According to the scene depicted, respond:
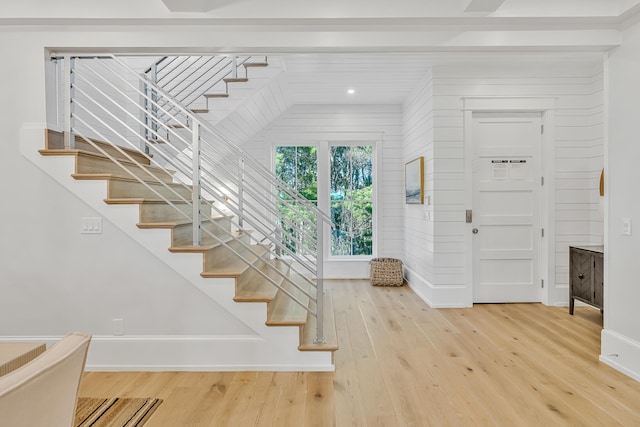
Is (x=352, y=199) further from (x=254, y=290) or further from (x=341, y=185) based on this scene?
(x=254, y=290)

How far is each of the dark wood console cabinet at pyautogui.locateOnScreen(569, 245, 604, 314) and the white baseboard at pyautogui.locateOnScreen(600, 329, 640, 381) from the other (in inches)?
33.2

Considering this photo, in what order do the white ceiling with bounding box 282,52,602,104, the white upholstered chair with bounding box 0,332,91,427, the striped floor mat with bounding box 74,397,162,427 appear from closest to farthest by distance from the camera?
the white upholstered chair with bounding box 0,332,91,427, the striped floor mat with bounding box 74,397,162,427, the white ceiling with bounding box 282,52,602,104

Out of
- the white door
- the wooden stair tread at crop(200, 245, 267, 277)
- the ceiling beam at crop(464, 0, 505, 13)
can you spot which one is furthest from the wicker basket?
the ceiling beam at crop(464, 0, 505, 13)

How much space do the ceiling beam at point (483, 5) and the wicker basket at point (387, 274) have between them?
353 centimetres

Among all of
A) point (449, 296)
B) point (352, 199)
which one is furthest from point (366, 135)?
A: point (449, 296)

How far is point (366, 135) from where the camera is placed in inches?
223

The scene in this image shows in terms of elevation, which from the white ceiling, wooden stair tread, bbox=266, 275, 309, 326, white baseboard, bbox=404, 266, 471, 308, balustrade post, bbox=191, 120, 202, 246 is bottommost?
white baseboard, bbox=404, 266, 471, 308

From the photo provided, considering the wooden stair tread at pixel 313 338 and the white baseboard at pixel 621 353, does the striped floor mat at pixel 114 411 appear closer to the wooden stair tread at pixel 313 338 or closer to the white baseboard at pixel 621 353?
the wooden stair tread at pixel 313 338

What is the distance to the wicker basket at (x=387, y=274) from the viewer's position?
522 cm

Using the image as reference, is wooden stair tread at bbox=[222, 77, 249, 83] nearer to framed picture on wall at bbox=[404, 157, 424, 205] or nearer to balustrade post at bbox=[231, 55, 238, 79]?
balustrade post at bbox=[231, 55, 238, 79]

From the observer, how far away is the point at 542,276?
4273 mm

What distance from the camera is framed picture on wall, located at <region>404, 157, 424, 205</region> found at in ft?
15.0

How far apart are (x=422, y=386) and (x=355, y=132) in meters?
4.08

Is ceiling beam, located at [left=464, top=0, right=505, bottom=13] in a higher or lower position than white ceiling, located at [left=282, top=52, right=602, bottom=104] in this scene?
lower
